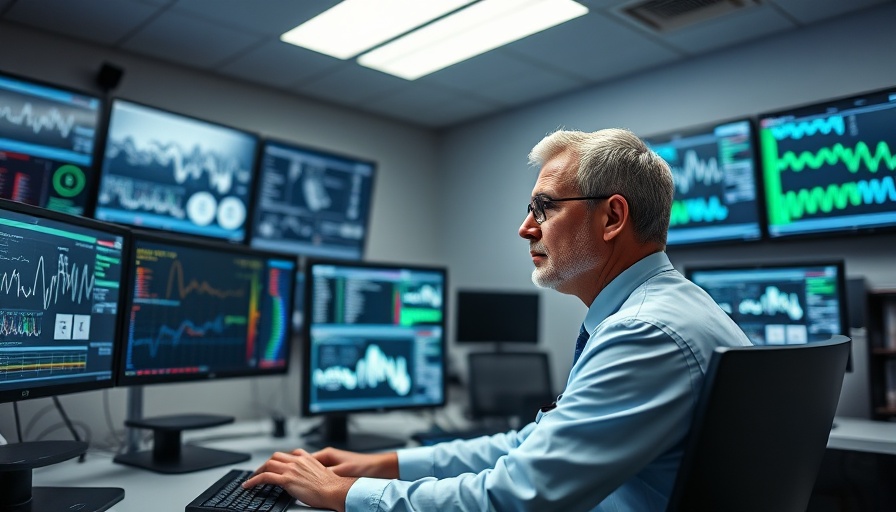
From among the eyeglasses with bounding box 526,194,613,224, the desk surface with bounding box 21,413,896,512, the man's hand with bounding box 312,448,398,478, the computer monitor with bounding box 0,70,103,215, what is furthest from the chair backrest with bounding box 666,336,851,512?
the computer monitor with bounding box 0,70,103,215

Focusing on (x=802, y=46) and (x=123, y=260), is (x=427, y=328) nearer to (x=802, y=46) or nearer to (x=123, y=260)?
(x=123, y=260)

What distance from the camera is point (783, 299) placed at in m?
2.16

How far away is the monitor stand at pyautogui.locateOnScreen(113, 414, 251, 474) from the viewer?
5.15ft

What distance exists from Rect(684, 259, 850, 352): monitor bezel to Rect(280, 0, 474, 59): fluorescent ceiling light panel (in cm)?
A: 133

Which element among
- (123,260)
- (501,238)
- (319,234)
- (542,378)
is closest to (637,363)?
(123,260)

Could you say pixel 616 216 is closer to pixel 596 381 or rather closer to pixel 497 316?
pixel 596 381

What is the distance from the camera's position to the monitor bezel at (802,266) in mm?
2047

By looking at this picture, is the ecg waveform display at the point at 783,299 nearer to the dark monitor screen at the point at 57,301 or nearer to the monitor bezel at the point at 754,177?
the monitor bezel at the point at 754,177

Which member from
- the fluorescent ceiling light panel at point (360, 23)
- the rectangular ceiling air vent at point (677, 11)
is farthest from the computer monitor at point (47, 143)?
the rectangular ceiling air vent at point (677, 11)

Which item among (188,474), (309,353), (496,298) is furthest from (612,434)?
(496,298)

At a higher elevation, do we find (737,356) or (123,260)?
(123,260)

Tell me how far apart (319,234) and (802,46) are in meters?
2.28

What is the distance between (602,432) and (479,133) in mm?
3076

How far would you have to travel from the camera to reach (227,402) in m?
2.83
